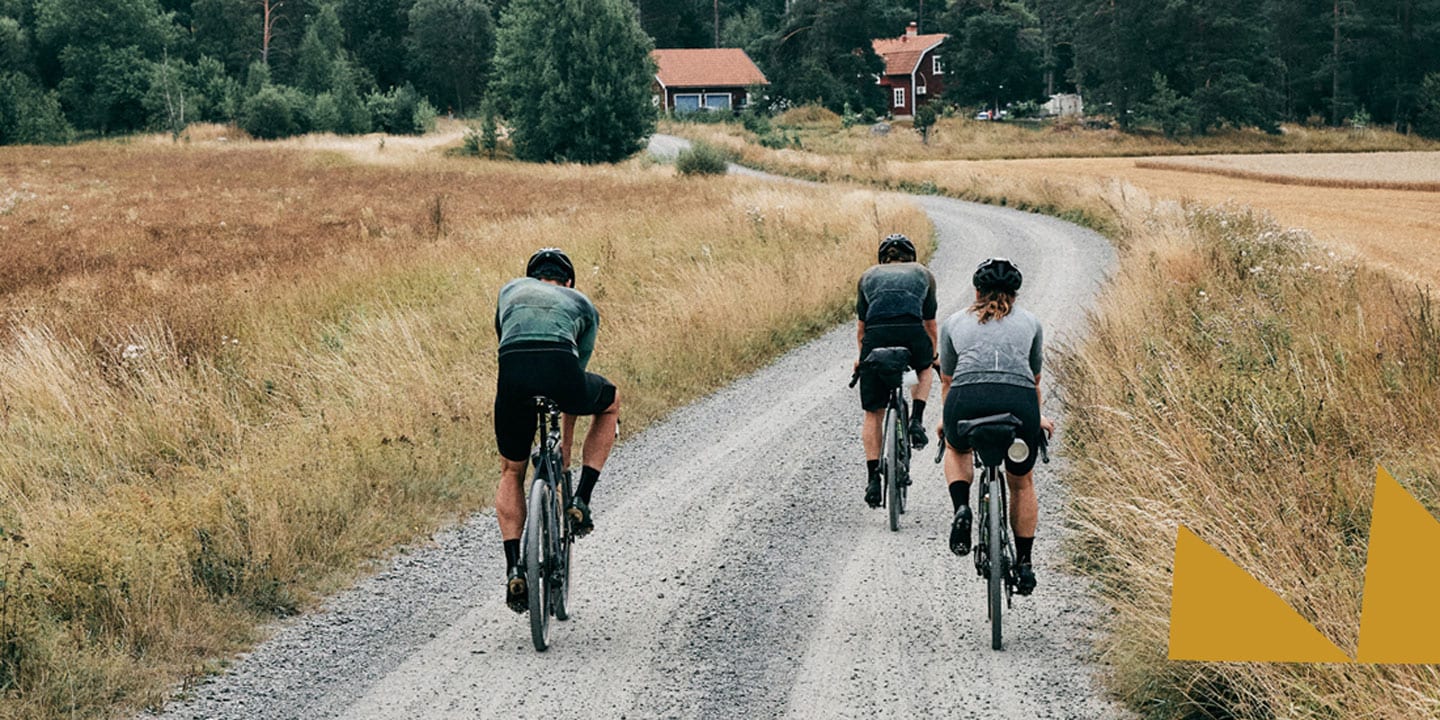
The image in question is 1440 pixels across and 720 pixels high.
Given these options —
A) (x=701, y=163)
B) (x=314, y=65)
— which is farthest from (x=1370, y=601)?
(x=314, y=65)

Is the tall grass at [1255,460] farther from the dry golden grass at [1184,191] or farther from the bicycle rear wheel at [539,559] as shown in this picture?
the dry golden grass at [1184,191]

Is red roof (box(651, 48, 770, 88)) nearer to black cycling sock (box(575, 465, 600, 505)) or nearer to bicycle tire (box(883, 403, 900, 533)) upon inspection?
Answer: bicycle tire (box(883, 403, 900, 533))

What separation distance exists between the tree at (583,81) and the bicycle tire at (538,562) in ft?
166

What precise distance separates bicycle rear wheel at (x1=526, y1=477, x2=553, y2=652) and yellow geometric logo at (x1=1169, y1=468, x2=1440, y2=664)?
9.56ft

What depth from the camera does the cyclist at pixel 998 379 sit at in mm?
5660

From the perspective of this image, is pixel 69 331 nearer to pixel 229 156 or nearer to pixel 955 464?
pixel 955 464

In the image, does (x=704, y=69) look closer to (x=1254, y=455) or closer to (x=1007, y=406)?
(x=1254, y=455)

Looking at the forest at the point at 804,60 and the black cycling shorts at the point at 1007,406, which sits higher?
the forest at the point at 804,60

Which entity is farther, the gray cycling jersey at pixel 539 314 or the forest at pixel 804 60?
the forest at pixel 804 60

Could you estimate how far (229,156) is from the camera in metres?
55.2

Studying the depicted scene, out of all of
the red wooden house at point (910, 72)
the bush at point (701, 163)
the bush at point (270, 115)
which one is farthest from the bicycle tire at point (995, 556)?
the red wooden house at point (910, 72)

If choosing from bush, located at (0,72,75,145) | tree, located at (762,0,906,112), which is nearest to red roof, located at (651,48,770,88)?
tree, located at (762,0,906,112)

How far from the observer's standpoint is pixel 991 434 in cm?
555

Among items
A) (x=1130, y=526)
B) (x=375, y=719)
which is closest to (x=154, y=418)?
(x=375, y=719)
